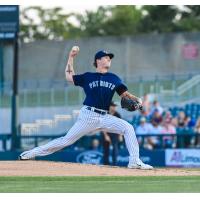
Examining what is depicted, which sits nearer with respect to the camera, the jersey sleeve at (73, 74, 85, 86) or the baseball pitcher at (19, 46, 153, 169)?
the baseball pitcher at (19, 46, 153, 169)

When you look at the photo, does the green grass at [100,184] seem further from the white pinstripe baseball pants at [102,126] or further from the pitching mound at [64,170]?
the white pinstripe baseball pants at [102,126]

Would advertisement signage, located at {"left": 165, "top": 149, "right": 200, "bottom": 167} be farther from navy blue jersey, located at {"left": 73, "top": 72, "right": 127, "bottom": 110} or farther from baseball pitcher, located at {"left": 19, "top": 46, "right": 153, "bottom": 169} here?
navy blue jersey, located at {"left": 73, "top": 72, "right": 127, "bottom": 110}

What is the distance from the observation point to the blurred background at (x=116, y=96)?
25.7 m

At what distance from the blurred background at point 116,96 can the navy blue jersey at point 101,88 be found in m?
9.56

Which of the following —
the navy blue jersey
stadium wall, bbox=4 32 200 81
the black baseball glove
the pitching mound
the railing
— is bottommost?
the railing

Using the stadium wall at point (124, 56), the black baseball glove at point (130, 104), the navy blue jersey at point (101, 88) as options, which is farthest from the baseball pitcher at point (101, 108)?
the stadium wall at point (124, 56)

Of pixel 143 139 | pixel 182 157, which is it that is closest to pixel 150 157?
pixel 143 139

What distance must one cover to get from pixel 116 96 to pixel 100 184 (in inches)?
646

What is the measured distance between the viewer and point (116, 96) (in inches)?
1163

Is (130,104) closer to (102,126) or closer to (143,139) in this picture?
(102,126)

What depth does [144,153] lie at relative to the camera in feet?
83.4

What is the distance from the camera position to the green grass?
1225 centimetres

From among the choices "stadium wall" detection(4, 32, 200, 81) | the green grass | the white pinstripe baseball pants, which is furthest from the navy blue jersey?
"stadium wall" detection(4, 32, 200, 81)

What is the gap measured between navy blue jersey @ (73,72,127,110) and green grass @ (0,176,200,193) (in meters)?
1.68
